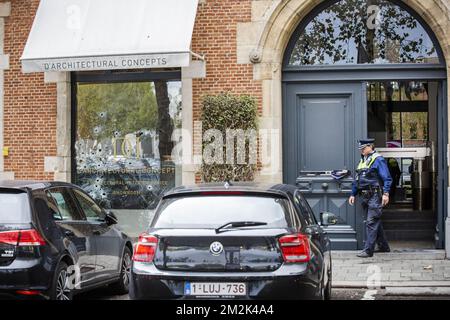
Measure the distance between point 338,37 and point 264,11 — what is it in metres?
1.43

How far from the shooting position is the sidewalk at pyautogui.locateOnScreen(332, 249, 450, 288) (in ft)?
34.6

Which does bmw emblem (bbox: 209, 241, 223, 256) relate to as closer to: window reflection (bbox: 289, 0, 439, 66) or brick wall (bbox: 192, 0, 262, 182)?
brick wall (bbox: 192, 0, 262, 182)

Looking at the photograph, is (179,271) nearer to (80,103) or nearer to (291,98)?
(291,98)

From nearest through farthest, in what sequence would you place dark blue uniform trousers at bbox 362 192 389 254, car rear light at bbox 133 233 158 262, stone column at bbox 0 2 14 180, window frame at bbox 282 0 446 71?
car rear light at bbox 133 233 158 262 < dark blue uniform trousers at bbox 362 192 389 254 < window frame at bbox 282 0 446 71 < stone column at bbox 0 2 14 180

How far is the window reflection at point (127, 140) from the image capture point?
14445 millimetres

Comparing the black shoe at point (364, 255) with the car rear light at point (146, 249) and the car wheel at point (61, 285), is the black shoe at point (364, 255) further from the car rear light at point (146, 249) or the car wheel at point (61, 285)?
the car rear light at point (146, 249)

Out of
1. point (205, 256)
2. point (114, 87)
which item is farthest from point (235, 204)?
point (114, 87)

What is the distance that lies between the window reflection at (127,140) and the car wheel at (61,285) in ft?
20.8

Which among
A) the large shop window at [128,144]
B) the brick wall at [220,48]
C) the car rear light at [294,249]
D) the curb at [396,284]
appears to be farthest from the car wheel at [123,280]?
the large shop window at [128,144]

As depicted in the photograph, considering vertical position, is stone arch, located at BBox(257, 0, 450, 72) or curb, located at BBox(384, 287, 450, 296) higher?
stone arch, located at BBox(257, 0, 450, 72)

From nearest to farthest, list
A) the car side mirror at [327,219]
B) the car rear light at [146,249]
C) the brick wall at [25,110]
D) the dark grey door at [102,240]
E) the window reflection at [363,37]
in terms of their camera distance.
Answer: the car rear light at [146,249]
the car side mirror at [327,219]
the dark grey door at [102,240]
the window reflection at [363,37]
the brick wall at [25,110]

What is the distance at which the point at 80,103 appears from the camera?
1496cm

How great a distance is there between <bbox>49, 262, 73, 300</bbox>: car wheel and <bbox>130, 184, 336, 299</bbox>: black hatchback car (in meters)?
1.22

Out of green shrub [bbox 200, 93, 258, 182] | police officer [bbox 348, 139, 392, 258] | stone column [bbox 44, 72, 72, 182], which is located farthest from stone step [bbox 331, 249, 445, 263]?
stone column [bbox 44, 72, 72, 182]
